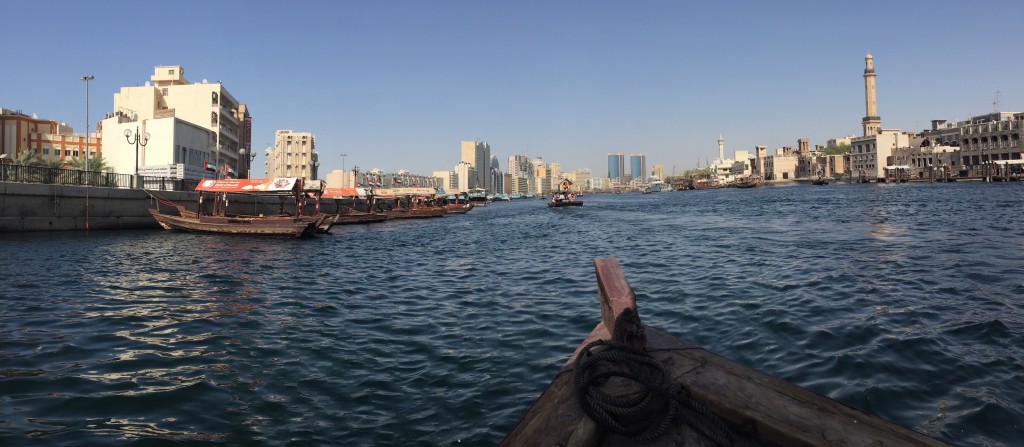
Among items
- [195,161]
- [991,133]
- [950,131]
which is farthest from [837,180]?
[195,161]

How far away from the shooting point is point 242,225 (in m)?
30.3

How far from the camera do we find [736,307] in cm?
955

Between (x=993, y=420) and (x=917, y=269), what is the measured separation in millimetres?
10202

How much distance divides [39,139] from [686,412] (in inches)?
3677

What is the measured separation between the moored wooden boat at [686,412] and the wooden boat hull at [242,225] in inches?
1147

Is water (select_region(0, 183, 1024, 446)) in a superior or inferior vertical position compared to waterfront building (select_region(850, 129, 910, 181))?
inferior

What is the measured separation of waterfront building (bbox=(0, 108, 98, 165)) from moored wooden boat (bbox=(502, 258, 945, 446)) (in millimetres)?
84989

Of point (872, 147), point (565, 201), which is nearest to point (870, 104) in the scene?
point (872, 147)

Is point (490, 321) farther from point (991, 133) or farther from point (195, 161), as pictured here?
point (991, 133)

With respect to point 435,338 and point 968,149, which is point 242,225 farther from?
point 968,149

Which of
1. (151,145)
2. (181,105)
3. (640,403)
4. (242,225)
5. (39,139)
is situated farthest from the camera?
(39,139)

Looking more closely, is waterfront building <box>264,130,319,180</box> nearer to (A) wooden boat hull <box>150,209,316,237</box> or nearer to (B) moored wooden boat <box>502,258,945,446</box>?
(A) wooden boat hull <box>150,209,316,237</box>

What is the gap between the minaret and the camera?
154150mm

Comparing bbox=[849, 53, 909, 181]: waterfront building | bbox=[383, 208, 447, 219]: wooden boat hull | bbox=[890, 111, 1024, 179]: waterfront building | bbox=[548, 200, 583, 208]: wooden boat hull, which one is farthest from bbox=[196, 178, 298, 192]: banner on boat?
bbox=[849, 53, 909, 181]: waterfront building
